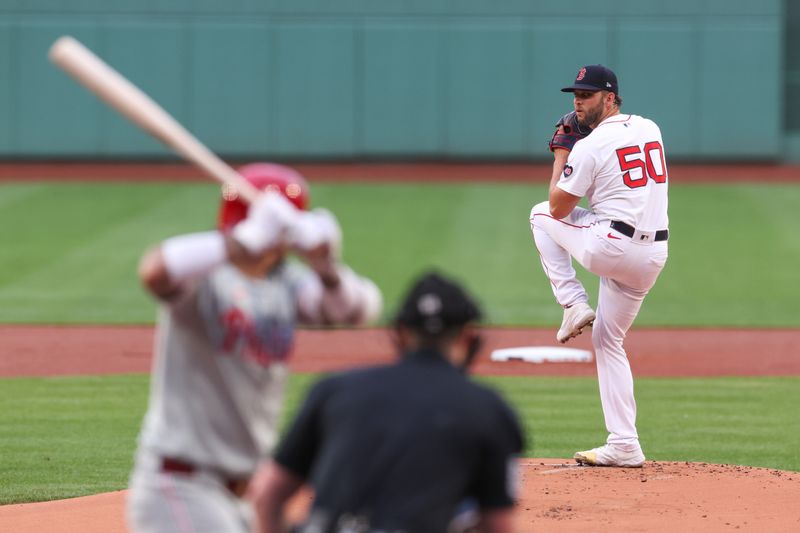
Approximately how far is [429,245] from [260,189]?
1706 cm

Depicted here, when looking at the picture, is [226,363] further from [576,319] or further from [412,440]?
[576,319]

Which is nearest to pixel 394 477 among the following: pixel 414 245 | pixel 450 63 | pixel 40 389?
pixel 40 389

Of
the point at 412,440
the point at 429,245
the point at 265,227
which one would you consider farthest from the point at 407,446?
the point at 429,245

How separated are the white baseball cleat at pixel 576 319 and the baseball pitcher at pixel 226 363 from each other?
4073mm

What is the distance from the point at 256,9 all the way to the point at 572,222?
21.4 m

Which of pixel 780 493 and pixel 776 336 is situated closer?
pixel 780 493

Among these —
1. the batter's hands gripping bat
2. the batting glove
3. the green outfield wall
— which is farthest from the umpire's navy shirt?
the green outfield wall

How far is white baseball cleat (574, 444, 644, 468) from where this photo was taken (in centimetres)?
830

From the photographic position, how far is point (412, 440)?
359 cm

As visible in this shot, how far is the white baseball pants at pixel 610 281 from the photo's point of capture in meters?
Result: 8.02

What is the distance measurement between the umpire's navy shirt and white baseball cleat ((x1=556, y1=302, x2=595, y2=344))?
178 inches

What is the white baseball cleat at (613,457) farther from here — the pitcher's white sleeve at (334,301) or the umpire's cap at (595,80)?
the pitcher's white sleeve at (334,301)

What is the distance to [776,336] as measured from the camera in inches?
613

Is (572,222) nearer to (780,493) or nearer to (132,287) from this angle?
(780,493)
